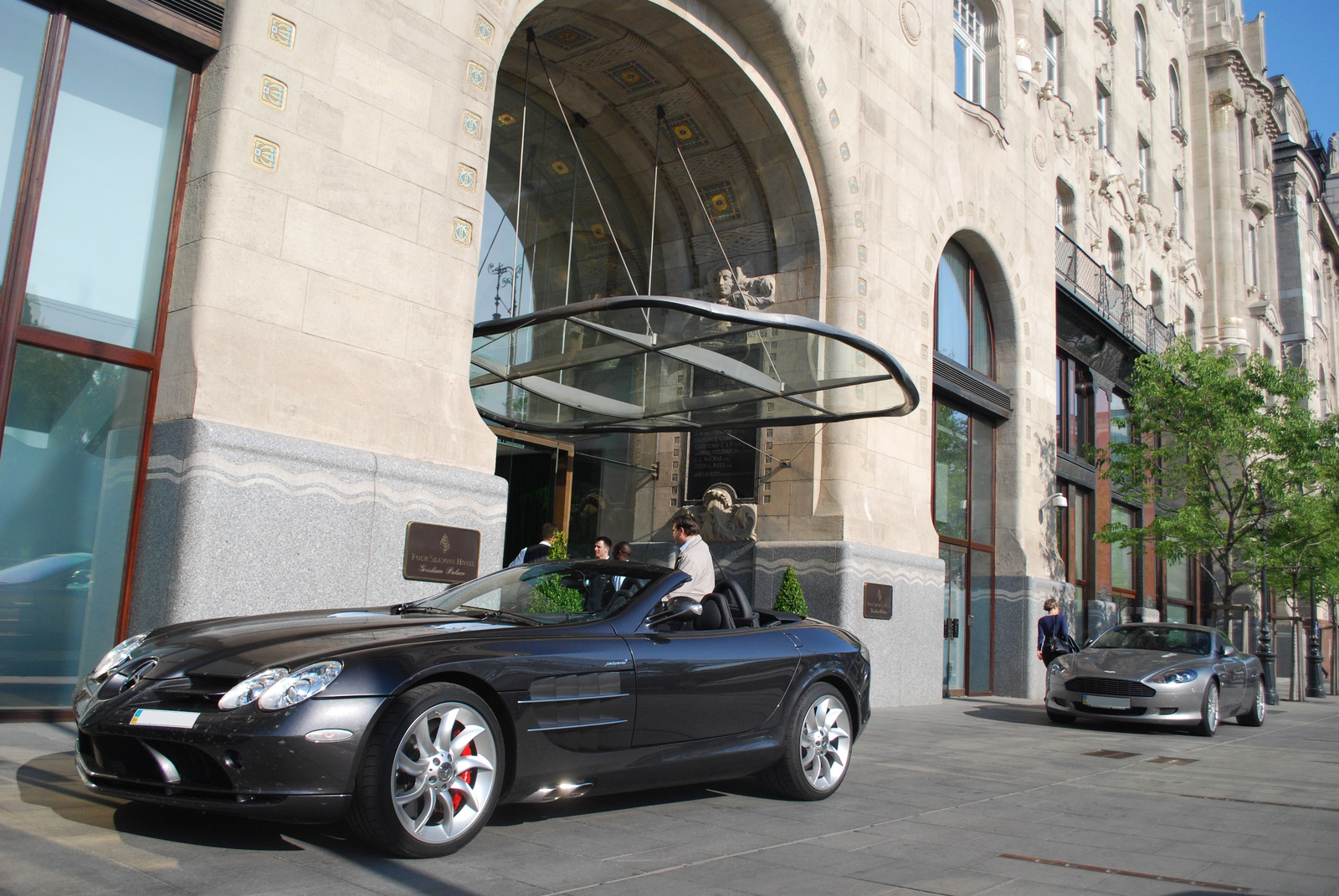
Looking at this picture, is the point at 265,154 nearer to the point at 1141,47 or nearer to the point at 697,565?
the point at 697,565

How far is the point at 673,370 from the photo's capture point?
11.5 meters

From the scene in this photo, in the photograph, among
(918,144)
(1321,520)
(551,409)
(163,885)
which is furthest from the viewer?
(1321,520)

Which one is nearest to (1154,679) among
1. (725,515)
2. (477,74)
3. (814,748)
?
(725,515)

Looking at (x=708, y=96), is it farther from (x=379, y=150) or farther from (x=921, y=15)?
(x=379, y=150)

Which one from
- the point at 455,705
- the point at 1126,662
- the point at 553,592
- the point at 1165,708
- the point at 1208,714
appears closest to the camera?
the point at 455,705

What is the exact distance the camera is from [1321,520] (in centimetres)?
2089

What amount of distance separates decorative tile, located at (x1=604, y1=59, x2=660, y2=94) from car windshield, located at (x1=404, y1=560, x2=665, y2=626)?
9507 millimetres

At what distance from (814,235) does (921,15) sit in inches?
205

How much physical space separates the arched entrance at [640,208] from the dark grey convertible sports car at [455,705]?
27.5 feet

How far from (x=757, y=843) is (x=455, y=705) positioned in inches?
63.9

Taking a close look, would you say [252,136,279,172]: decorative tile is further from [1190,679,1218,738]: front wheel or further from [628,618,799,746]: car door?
[1190,679,1218,738]: front wheel

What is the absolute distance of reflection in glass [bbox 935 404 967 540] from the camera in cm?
1739

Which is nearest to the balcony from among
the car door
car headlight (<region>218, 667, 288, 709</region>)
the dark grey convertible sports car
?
the car door

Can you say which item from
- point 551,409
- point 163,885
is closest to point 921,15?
point 551,409
